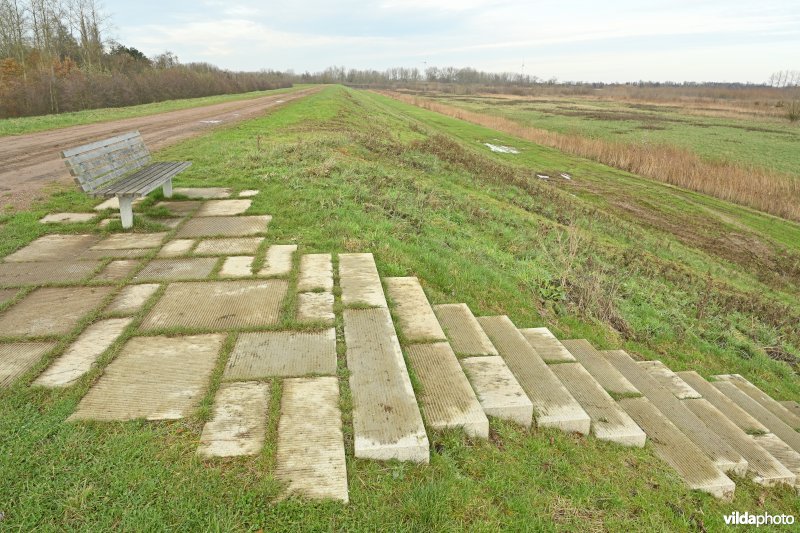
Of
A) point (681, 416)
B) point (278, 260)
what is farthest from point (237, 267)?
point (681, 416)

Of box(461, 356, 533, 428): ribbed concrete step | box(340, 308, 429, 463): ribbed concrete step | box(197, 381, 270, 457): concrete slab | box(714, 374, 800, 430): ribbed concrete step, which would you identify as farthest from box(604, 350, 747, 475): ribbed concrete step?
box(197, 381, 270, 457): concrete slab

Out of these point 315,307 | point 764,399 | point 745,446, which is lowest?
point 764,399

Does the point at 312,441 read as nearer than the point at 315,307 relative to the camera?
Yes

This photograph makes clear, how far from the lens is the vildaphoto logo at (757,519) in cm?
255

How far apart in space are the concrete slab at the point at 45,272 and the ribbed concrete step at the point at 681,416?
5.15 metres

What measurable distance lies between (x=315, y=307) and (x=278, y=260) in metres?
1.16

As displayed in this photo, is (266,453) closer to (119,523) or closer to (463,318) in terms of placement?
(119,523)

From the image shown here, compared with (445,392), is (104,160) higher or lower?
higher

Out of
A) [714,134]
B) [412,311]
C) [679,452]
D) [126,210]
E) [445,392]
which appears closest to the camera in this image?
[445,392]

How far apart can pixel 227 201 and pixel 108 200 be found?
5.62 ft

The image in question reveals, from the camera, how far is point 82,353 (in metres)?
3.05

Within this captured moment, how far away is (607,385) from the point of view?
3791 mm

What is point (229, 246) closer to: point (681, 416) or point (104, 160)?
point (104, 160)

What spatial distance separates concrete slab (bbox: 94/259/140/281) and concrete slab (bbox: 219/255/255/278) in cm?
86
